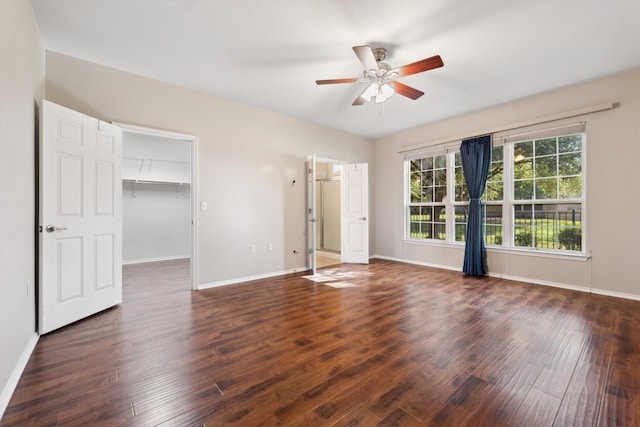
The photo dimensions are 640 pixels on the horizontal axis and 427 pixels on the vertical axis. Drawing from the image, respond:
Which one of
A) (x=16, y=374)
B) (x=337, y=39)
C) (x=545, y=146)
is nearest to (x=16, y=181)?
(x=16, y=374)

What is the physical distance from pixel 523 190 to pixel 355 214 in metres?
2.85

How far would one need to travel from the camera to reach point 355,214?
224 inches

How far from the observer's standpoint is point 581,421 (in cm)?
139

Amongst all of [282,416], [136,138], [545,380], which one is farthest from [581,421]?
[136,138]

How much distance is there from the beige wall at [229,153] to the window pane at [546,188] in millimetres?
3579

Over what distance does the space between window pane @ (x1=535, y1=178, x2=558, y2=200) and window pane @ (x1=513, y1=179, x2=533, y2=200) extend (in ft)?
0.28

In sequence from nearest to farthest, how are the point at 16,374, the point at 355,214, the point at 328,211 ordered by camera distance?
the point at 16,374
the point at 355,214
the point at 328,211

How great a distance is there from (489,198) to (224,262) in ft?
14.4

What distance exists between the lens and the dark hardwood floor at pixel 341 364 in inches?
57.0

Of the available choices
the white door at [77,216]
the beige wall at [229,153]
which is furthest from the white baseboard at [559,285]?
the white door at [77,216]

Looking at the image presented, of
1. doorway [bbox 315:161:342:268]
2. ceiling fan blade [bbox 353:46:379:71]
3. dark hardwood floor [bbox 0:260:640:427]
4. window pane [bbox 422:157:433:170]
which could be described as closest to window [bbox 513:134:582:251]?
dark hardwood floor [bbox 0:260:640:427]

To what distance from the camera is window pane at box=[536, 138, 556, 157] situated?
3969 millimetres

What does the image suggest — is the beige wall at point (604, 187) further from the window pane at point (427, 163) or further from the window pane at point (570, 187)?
the window pane at point (427, 163)

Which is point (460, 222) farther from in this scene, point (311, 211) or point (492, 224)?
point (311, 211)
